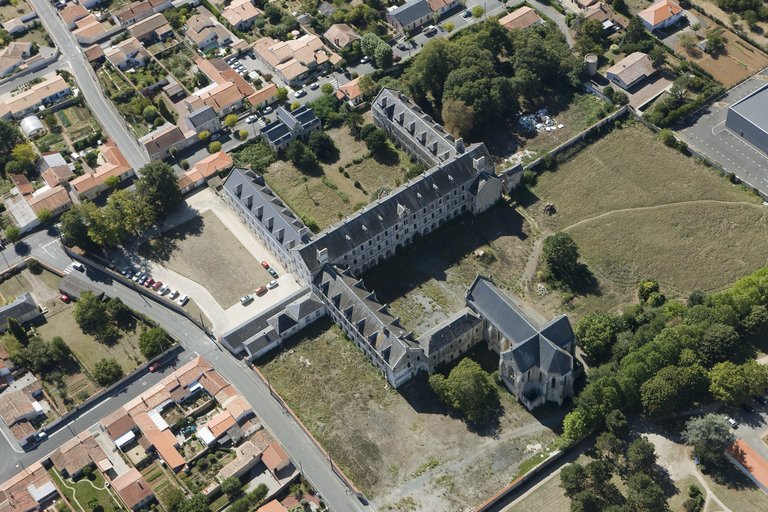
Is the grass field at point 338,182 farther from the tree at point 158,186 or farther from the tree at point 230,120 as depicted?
the tree at point 158,186

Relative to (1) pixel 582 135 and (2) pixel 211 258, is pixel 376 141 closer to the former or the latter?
(2) pixel 211 258

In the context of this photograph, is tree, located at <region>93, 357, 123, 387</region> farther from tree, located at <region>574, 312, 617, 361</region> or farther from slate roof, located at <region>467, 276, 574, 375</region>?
tree, located at <region>574, 312, 617, 361</region>

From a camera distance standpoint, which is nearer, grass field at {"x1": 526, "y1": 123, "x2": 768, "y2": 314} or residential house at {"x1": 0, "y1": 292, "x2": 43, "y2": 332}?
residential house at {"x1": 0, "y1": 292, "x2": 43, "y2": 332}

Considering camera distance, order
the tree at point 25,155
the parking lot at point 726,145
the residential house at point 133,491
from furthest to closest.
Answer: the tree at point 25,155
the parking lot at point 726,145
the residential house at point 133,491

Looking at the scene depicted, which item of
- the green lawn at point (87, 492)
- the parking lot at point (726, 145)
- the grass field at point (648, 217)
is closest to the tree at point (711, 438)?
the grass field at point (648, 217)

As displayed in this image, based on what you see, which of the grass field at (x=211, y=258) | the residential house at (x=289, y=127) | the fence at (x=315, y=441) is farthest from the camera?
the residential house at (x=289, y=127)

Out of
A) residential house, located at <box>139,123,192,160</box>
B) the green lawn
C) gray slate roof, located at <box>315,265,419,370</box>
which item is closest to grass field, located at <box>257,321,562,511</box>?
gray slate roof, located at <box>315,265,419,370</box>

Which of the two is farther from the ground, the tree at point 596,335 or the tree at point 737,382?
the tree at point 596,335
